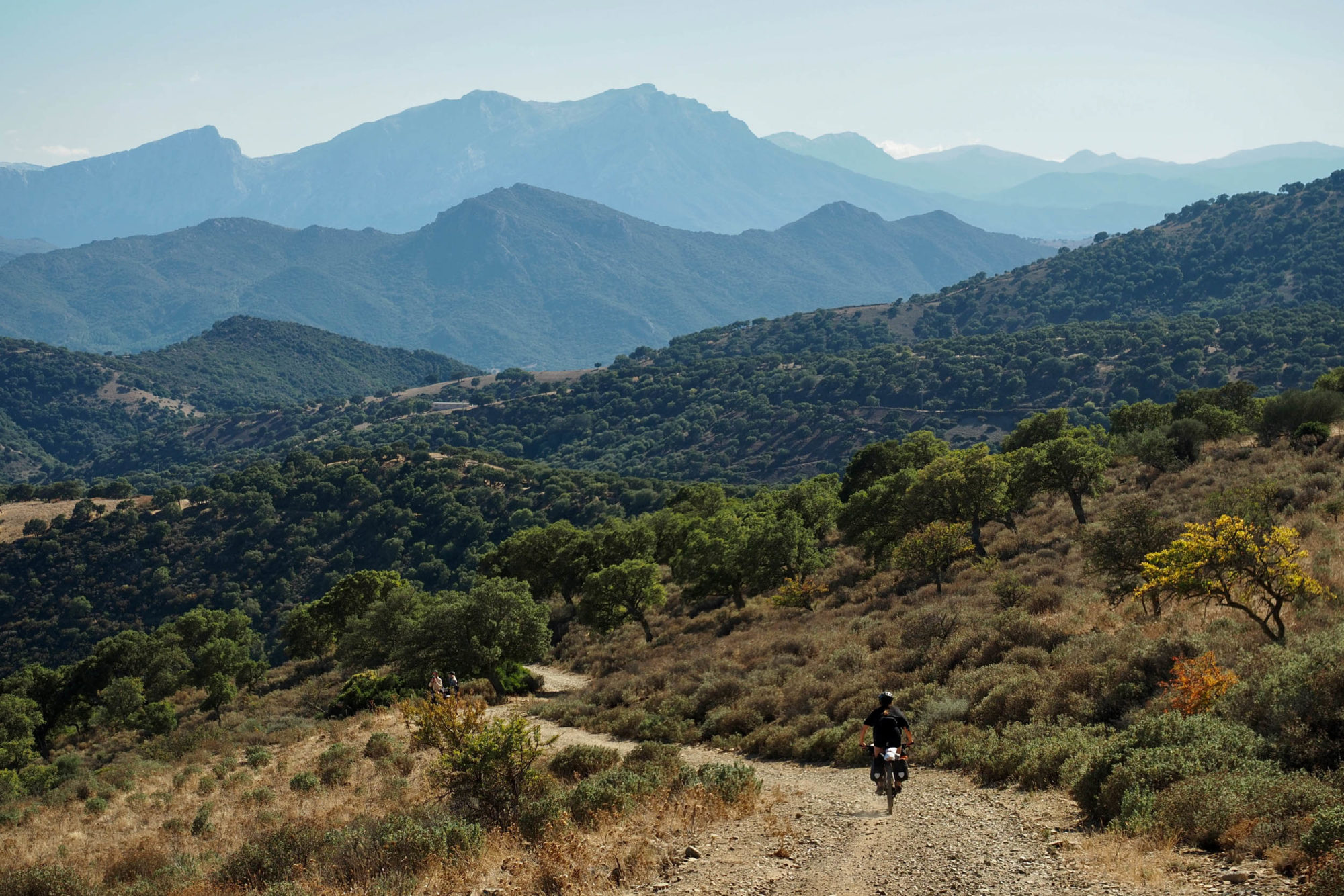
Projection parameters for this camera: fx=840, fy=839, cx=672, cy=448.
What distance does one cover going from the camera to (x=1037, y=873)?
9.65m

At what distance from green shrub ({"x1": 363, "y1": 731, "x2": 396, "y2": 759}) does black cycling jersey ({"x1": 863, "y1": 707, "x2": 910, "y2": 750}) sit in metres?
14.8

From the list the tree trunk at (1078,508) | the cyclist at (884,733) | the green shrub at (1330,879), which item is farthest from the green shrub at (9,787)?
the tree trunk at (1078,508)

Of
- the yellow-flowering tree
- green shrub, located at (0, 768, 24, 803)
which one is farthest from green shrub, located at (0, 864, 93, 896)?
the yellow-flowering tree

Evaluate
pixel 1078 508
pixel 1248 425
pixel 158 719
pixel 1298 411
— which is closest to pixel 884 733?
pixel 1078 508

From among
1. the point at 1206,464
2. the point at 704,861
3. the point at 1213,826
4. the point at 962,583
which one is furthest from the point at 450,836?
the point at 1206,464

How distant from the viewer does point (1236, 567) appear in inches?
619

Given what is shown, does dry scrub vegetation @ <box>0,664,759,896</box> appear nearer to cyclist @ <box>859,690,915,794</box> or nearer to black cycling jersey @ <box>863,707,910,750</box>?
cyclist @ <box>859,690,915,794</box>

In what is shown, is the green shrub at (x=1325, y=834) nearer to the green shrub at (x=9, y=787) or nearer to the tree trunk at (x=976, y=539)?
the tree trunk at (x=976, y=539)

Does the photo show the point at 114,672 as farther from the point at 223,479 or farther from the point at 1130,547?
the point at 223,479

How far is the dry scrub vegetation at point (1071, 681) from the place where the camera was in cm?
1048

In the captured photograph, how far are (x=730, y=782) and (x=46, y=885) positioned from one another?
35.6 ft

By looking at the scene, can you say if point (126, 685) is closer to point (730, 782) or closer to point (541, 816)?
point (541, 816)

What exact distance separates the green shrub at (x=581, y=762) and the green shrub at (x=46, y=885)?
315 inches

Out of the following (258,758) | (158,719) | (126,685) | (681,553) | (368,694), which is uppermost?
(258,758)
